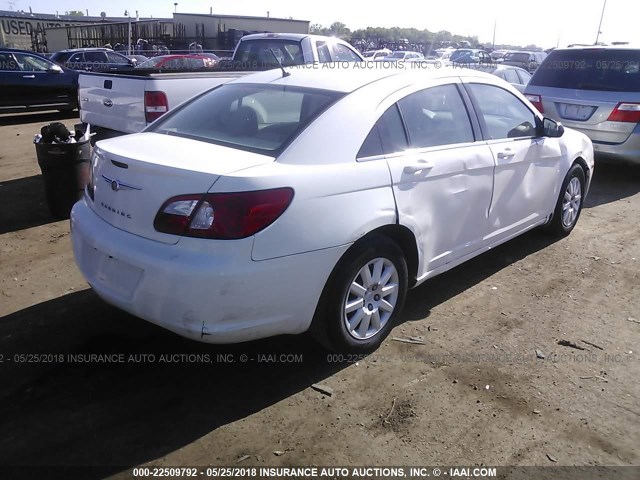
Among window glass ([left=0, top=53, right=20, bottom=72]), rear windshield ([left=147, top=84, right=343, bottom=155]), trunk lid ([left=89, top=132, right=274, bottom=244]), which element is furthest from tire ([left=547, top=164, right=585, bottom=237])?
window glass ([left=0, top=53, right=20, bottom=72])

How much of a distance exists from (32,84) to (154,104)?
876 cm

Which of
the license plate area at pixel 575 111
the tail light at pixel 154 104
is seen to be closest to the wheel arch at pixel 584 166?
the license plate area at pixel 575 111

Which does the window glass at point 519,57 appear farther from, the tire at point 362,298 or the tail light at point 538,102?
the tire at point 362,298

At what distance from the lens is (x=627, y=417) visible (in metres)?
3.05

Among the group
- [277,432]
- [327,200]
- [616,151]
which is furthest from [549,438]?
[616,151]

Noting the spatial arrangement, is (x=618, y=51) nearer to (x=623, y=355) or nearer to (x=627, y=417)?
(x=623, y=355)

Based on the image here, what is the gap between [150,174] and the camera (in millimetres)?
2967

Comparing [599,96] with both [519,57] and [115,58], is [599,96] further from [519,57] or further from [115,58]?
[519,57]

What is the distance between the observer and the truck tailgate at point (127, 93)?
20.4 ft

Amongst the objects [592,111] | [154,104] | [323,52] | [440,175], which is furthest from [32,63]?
[440,175]

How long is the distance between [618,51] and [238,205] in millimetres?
7503

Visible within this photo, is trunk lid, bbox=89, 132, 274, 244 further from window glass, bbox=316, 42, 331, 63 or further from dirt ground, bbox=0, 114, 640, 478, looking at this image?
→ window glass, bbox=316, 42, 331, 63

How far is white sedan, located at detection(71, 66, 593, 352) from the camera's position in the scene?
2799 millimetres

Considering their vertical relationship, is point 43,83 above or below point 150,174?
below
